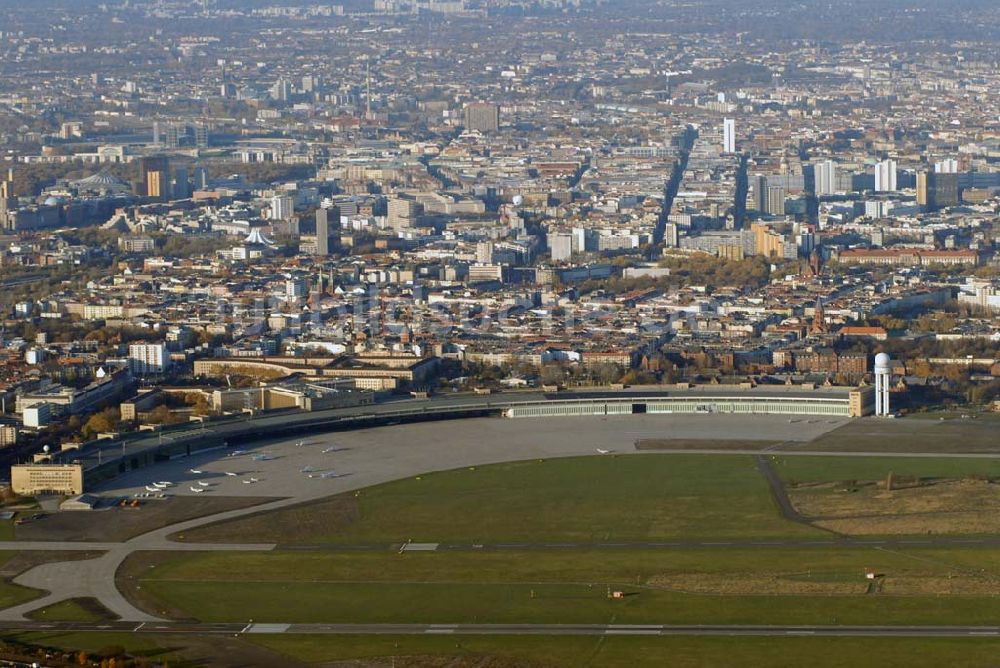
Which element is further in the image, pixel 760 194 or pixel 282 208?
pixel 760 194

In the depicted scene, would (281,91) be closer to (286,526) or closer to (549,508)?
(549,508)

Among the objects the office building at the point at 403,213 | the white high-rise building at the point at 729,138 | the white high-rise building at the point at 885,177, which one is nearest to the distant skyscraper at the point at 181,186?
the office building at the point at 403,213

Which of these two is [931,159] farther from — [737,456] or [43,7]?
[43,7]

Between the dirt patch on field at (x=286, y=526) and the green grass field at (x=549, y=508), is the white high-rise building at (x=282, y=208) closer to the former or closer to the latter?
the green grass field at (x=549, y=508)

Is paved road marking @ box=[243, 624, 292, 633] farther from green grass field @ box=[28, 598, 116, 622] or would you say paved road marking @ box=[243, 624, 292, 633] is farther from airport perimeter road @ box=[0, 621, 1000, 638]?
green grass field @ box=[28, 598, 116, 622]

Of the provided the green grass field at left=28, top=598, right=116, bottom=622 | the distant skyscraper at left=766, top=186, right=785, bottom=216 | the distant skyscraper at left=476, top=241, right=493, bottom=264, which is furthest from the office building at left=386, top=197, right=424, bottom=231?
the green grass field at left=28, top=598, right=116, bottom=622

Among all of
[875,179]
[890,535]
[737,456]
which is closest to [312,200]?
[875,179]

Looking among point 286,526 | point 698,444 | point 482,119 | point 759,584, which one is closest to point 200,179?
point 482,119

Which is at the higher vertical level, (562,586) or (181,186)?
(562,586)
